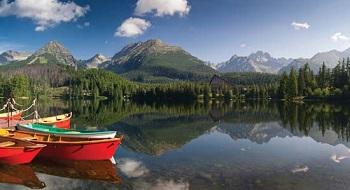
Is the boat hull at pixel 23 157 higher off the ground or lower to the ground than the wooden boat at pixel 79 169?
higher

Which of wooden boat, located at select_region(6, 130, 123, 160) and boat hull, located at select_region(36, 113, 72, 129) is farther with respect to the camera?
boat hull, located at select_region(36, 113, 72, 129)

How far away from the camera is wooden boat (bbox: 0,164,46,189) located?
26042mm

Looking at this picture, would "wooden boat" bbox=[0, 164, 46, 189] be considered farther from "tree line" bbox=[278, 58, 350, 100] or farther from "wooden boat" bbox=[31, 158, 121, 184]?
"tree line" bbox=[278, 58, 350, 100]

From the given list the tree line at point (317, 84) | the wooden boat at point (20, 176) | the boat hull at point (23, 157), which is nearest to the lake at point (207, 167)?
the wooden boat at point (20, 176)

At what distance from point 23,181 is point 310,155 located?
2711 centimetres

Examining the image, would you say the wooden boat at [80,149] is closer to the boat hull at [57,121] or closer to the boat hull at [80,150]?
the boat hull at [80,150]

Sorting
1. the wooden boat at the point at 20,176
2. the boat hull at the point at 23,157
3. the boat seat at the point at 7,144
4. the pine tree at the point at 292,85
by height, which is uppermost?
the pine tree at the point at 292,85

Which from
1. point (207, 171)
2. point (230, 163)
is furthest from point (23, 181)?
point (230, 163)

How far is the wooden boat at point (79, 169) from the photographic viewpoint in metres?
27.9

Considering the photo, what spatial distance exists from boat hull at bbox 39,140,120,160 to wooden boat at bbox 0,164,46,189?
8.56 ft

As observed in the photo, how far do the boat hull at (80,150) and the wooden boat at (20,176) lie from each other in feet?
8.56

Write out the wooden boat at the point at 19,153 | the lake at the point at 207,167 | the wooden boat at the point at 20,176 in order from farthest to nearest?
the wooden boat at the point at 19,153 → the wooden boat at the point at 20,176 → the lake at the point at 207,167

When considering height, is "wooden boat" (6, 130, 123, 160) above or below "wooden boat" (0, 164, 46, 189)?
above

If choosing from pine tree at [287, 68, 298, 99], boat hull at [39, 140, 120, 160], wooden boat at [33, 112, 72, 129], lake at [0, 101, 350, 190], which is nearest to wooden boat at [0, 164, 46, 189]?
lake at [0, 101, 350, 190]
